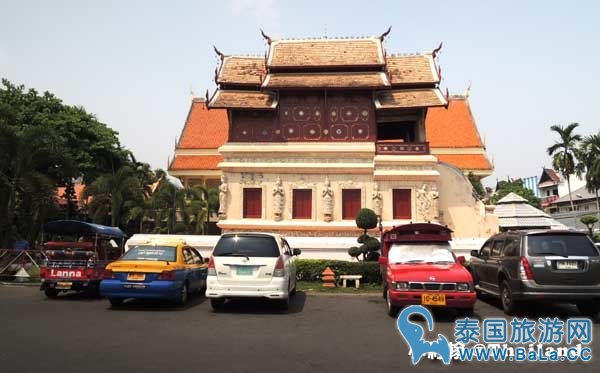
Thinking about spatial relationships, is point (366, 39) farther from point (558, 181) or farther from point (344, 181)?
point (558, 181)

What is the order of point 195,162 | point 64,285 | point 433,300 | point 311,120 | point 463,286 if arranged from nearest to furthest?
point 433,300
point 463,286
point 64,285
point 311,120
point 195,162

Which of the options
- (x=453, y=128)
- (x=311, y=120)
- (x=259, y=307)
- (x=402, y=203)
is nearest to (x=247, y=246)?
(x=259, y=307)

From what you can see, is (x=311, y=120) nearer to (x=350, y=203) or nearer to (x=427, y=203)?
(x=350, y=203)

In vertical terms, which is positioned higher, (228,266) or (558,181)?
(558,181)

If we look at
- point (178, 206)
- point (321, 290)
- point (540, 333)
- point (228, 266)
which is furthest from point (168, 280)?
point (178, 206)

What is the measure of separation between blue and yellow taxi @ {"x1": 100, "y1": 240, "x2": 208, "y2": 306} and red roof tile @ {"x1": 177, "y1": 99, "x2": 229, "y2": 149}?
84.2 ft

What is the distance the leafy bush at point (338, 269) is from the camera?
1486cm

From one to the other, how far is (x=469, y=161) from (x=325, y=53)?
15.7 meters

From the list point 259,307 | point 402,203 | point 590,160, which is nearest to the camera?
point 259,307

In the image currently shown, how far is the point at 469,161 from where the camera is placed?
34656mm

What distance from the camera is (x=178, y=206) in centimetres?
2611

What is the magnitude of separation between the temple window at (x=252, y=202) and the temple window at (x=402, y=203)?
6992 mm

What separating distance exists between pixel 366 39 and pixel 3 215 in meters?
20.0

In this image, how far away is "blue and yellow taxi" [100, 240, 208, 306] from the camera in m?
9.55
